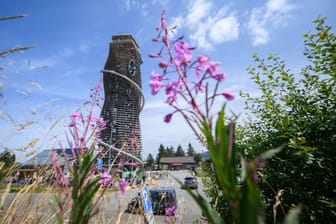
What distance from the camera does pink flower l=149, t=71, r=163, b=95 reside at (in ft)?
2.41

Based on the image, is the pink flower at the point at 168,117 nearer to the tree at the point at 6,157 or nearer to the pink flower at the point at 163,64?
the pink flower at the point at 163,64

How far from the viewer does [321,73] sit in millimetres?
1658

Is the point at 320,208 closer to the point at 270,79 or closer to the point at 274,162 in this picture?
the point at 274,162

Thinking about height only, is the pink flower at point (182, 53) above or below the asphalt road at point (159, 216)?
above

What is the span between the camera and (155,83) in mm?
731

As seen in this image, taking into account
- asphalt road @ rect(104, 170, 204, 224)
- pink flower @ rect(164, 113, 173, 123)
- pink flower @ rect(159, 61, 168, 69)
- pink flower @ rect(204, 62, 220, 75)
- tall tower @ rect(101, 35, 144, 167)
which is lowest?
asphalt road @ rect(104, 170, 204, 224)

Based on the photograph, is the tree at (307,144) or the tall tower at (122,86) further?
the tall tower at (122,86)

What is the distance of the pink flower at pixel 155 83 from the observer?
0.73 metres

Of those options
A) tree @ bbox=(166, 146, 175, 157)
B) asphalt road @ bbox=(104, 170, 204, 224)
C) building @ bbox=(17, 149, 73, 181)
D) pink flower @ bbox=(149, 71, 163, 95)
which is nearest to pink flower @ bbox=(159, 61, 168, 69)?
pink flower @ bbox=(149, 71, 163, 95)

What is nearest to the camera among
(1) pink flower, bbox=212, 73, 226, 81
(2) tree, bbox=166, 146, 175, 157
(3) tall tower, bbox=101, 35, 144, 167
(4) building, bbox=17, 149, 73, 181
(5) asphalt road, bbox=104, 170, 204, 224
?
(1) pink flower, bbox=212, 73, 226, 81

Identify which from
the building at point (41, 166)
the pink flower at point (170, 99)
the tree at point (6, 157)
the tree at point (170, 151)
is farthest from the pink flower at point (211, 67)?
the tree at point (170, 151)

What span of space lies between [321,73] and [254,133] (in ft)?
3.55

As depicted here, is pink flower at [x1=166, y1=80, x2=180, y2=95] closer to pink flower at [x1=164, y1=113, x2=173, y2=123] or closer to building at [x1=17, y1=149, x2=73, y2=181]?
pink flower at [x1=164, y1=113, x2=173, y2=123]

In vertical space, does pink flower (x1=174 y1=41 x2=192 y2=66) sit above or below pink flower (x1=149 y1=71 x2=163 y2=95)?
above
